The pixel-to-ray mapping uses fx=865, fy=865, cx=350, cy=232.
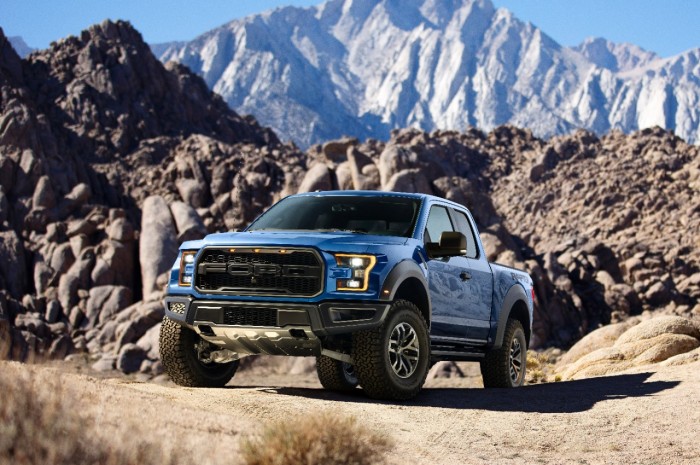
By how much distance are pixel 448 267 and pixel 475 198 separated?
161 feet

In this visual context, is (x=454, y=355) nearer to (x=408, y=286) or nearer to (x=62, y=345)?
(x=408, y=286)

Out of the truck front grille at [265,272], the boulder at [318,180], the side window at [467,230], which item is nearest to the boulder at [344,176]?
the boulder at [318,180]

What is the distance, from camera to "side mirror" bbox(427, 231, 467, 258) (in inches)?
350

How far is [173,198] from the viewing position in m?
64.5

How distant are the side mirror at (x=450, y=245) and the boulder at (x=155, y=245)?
149ft

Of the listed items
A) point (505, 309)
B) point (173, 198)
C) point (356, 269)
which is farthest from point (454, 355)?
point (173, 198)

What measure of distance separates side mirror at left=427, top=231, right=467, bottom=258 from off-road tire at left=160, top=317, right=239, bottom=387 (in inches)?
105

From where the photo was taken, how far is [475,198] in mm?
57906

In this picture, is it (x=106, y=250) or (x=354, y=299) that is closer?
(x=354, y=299)

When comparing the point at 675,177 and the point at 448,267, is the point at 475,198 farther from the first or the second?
the point at 448,267

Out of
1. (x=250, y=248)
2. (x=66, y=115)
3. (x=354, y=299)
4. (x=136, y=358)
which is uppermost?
(x=66, y=115)

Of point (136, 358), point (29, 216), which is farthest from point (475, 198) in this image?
point (29, 216)

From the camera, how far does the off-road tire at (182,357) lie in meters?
8.93

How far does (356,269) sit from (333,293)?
1.05 feet
